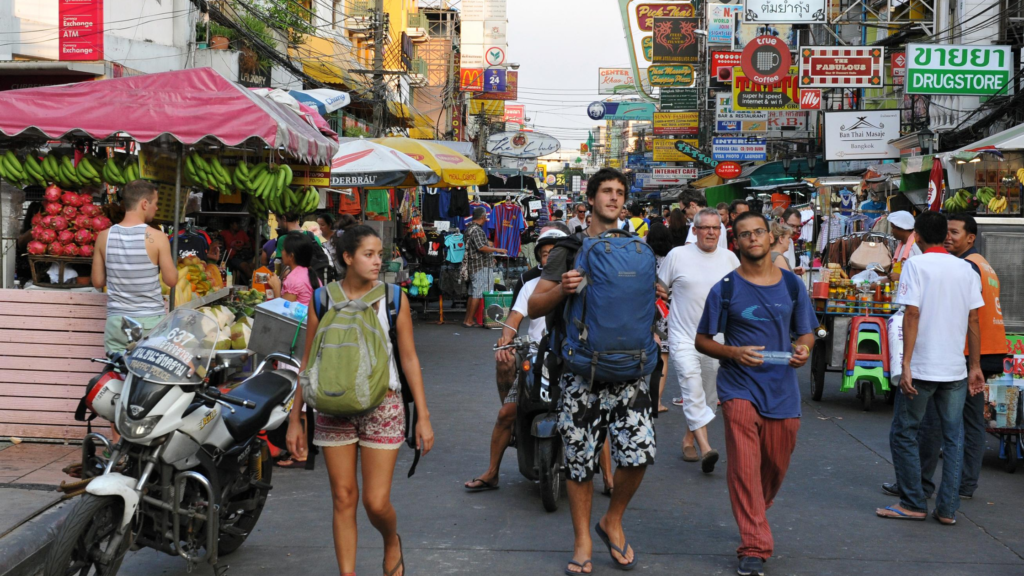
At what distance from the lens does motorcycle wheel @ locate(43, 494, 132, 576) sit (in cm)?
385

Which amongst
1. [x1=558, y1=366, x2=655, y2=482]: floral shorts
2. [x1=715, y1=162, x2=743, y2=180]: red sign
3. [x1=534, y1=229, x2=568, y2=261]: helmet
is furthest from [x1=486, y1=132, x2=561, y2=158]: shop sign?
[x1=558, y1=366, x2=655, y2=482]: floral shorts

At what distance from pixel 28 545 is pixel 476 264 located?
36.6 ft

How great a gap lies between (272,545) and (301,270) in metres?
2.88

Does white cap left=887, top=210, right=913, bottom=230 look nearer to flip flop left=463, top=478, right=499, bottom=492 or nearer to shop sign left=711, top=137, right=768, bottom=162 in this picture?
flip flop left=463, top=478, right=499, bottom=492

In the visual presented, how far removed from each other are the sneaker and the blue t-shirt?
72 cm

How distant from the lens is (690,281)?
712 centimetres

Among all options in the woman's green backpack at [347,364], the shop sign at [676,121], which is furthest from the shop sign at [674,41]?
the woman's green backpack at [347,364]

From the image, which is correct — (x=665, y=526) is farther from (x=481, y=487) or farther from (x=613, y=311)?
(x=613, y=311)

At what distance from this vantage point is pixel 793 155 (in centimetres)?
2944

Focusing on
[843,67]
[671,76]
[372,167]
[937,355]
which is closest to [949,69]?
[843,67]

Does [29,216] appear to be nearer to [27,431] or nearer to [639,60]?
[27,431]

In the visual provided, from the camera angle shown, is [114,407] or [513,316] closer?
[114,407]

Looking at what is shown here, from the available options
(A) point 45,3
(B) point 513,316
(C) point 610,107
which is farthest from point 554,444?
(C) point 610,107

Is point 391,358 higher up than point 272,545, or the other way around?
point 391,358
